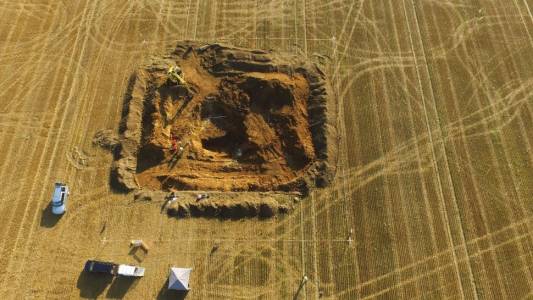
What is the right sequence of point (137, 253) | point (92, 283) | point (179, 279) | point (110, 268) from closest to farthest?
1. point (179, 279)
2. point (110, 268)
3. point (92, 283)
4. point (137, 253)

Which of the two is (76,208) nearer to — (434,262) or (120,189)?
(120,189)

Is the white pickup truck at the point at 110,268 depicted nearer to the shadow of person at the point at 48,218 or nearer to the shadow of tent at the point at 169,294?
the shadow of tent at the point at 169,294

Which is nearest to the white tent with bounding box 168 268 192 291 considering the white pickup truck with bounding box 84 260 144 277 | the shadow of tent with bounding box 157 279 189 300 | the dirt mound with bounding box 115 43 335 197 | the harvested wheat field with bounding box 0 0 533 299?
the shadow of tent with bounding box 157 279 189 300

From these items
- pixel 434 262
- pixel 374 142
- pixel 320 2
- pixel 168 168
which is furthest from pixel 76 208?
pixel 320 2

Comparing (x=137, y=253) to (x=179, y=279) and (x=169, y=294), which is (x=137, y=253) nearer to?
(x=169, y=294)

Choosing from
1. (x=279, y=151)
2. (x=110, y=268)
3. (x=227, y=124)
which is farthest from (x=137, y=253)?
(x=279, y=151)

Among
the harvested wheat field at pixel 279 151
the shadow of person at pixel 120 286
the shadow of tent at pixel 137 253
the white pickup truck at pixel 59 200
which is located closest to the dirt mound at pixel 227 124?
the harvested wheat field at pixel 279 151

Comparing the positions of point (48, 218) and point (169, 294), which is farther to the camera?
point (48, 218)
